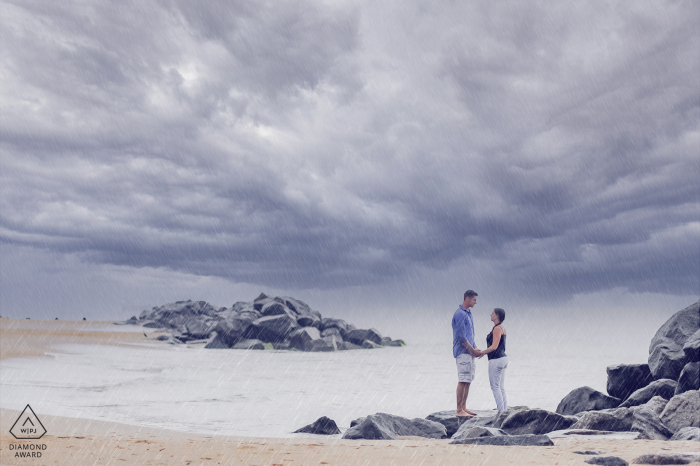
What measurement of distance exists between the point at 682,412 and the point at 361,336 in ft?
91.4

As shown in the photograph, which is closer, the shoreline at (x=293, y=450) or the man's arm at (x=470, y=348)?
the shoreline at (x=293, y=450)

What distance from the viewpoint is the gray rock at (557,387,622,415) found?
1225 cm

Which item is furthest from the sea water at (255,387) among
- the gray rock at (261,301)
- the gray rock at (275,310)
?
the gray rock at (261,301)

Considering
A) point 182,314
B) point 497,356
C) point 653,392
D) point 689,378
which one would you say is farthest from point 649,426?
point 182,314

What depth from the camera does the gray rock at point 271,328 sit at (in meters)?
33.2

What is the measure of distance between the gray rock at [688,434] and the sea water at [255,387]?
19.1 feet

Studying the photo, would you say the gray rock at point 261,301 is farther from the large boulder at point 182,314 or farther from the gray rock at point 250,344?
the large boulder at point 182,314

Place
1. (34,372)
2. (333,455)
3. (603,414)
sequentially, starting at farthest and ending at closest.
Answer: (34,372) < (603,414) < (333,455)

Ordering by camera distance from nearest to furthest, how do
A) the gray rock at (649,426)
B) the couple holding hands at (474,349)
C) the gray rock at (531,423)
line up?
the gray rock at (649,426), the gray rock at (531,423), the couple holding hands at (474,349)

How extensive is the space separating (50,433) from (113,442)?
4.88 feet

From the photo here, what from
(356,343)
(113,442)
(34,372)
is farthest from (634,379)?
(356,343)

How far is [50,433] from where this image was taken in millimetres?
8953

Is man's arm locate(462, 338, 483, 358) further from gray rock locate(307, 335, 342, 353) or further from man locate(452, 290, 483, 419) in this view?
gray rock locate(307, 335, 342, 353)

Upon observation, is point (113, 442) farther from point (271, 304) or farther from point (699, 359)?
point (271, 304)
